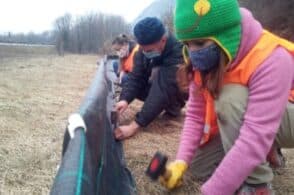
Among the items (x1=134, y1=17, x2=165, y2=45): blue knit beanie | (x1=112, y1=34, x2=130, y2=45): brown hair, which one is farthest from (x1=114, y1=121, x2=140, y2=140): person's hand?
(x1=112, y1=34, x2=130, y2=45): brown hair

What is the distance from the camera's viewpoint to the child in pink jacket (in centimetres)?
167

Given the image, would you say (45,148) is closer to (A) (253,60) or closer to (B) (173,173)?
(B) (173,173)

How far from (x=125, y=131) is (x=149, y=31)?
0.67 meters

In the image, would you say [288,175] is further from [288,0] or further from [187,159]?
[288,0]

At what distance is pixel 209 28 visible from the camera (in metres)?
1.65

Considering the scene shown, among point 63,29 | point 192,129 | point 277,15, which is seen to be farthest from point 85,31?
point 192,129

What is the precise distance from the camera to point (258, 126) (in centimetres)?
167

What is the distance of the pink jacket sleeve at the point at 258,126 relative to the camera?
1.67m

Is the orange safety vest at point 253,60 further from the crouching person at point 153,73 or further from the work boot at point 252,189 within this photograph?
the crouching person at point 153,73

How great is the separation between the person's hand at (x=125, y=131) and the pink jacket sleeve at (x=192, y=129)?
69 cm

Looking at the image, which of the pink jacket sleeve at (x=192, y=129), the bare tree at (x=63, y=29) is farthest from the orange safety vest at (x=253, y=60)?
the bare tree at (x=63, y=29)

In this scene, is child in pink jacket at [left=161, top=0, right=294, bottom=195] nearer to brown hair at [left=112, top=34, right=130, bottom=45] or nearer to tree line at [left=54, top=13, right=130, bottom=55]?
brown hair at [left=112, top=34, right=130, bottom=45]

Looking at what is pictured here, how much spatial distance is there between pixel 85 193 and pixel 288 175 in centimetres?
154

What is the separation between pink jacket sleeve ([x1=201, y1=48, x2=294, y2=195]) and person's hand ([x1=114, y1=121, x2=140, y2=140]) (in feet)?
3.73
